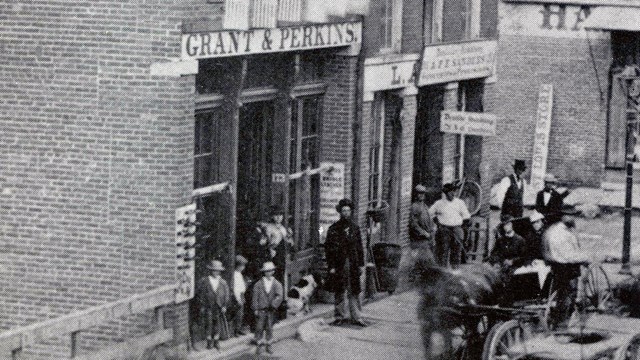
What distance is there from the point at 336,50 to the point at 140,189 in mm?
5982

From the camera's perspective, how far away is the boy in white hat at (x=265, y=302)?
1820 cm

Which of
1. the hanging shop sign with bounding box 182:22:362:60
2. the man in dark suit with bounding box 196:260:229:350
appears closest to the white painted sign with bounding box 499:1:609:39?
the hanging shop sign with bounding box 182:22:362:60

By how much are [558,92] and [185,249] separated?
18159 mm

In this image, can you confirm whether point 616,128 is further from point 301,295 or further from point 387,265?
point 301,295

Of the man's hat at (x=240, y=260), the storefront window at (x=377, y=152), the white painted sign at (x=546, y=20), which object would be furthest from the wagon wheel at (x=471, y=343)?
the white painted sign at (x=546, y=20)

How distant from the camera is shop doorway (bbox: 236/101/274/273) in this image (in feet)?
64.6

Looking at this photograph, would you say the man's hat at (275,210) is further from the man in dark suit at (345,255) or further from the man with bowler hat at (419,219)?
the man with bowler hat at (419,219)

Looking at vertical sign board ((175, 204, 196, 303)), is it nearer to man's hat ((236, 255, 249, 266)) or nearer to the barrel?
man's hat ((236, 255, 249, 266))

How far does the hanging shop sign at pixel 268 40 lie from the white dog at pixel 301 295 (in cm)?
348

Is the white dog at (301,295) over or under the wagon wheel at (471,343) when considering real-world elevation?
under

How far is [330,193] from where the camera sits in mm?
22234

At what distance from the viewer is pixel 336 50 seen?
875 inches

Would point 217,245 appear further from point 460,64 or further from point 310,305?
point 460,64

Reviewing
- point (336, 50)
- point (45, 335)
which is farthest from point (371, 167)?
point (45, 335)
